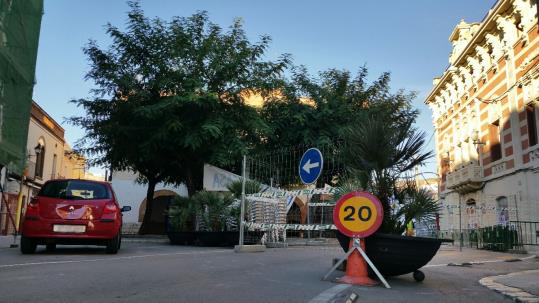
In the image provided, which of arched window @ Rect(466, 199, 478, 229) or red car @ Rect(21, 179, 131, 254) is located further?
arched window @ Rect(466, 199, 478, 229)

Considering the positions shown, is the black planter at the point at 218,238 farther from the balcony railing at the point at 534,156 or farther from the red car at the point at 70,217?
the balcony railing at the point at 534,156

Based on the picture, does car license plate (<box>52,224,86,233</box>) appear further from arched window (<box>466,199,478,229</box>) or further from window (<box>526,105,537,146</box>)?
arched window (<box>466,199,478,229</box>)

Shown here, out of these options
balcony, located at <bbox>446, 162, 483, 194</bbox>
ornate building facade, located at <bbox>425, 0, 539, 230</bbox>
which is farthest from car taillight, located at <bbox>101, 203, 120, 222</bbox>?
balcony, located at <bbox>446, 162, 483, 194</bbox>

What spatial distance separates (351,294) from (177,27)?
16.4 meters

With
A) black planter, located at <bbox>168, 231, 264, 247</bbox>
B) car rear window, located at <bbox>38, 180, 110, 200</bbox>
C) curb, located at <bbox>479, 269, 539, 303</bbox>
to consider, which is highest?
car rear window, located at <bbox>38, 180, 110, 200</bbox>

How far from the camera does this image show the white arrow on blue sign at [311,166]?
13.1 m

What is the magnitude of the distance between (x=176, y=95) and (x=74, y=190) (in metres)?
7.83

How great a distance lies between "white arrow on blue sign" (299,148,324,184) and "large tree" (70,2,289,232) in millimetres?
4460

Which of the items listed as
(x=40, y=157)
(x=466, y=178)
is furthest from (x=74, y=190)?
(x=40, y=157)

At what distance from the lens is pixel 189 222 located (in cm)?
1620

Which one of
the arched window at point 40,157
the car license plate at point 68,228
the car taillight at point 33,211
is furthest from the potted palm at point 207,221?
the arched window at point 40,157

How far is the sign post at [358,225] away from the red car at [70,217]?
5321mm

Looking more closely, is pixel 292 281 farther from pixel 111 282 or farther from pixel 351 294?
pixel 111 282

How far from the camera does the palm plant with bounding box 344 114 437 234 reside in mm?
7075
